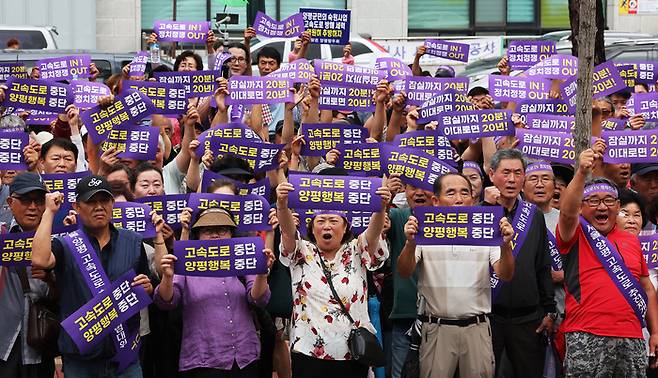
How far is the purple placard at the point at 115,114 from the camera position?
436 inches

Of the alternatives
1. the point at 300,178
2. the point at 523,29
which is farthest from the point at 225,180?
the point at 523,29

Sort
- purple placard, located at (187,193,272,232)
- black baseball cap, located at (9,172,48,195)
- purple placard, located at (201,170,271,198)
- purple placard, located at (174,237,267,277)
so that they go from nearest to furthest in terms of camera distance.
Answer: purple placard, located at (174,237,267,277) < black baseball cap, located at (9,172,48,195) < purple placard, located at (187,193,272,232) < purple placard, located at (201,170,271,198)

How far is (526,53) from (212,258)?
573 cm

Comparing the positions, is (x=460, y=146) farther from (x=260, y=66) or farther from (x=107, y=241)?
(x=107, y=241)

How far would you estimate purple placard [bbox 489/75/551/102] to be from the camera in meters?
12.3

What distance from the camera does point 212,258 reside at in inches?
352

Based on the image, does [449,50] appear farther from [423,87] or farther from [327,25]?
[423,87]

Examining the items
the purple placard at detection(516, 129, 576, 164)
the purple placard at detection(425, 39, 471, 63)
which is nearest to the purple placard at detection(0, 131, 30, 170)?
the purple placard at detection(516, 129, 576, 164)

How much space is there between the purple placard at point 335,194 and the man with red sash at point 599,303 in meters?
1.21

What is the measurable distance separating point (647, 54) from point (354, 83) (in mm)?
6352

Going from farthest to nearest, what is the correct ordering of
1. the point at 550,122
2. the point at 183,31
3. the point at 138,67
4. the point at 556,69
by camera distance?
the point at 183,31, the point at 138,67, the point at 556,69, the point at 550,122

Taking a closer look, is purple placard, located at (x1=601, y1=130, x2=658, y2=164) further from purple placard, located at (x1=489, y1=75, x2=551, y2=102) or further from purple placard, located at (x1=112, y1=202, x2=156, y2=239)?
purple placard, located at (x1=112, y1=202, x2=156, y2=239)

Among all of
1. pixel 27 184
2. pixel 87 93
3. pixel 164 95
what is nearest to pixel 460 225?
pixel 27 184

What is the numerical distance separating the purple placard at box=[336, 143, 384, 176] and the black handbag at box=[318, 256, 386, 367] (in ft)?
5.23
